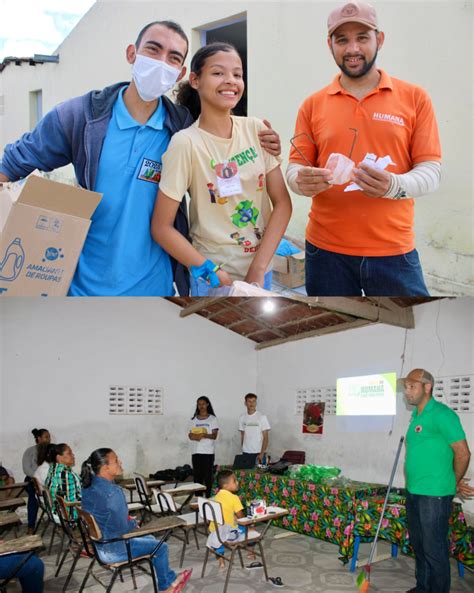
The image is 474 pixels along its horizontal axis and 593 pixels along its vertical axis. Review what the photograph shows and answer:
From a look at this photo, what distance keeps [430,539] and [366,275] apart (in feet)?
3.03

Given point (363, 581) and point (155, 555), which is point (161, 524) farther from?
point (363, 581)

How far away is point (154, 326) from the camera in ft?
5.33

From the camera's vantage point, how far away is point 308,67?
287 centimetres

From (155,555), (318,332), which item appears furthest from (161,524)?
(318,332)

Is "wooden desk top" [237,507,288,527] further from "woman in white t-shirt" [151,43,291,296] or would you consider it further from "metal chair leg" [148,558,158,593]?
"woman in white t-shirt" [151,43,291,296]

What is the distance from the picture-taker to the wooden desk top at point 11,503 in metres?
1.48

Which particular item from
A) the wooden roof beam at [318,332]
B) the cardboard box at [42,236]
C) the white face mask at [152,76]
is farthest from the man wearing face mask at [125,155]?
the wooden roof beam at [318,332]

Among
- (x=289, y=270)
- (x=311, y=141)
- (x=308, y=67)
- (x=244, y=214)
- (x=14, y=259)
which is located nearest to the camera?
(x=14, y=259)

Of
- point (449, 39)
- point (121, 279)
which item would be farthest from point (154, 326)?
point (449, 39)

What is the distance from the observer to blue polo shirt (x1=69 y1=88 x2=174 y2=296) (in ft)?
6.98

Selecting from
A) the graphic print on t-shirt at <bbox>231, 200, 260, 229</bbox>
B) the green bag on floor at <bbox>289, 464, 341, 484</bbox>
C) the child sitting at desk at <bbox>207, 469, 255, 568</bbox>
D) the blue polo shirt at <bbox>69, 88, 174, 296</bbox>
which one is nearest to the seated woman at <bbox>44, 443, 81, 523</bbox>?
the child sitting at desk at <bbox>207, 469, 255, 568</bbox>

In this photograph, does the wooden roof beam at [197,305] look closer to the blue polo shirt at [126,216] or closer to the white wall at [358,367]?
the white wall at [358,367]

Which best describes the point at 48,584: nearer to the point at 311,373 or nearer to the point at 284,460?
the point at 284,460

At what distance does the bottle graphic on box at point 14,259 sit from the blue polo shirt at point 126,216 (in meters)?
0.35
